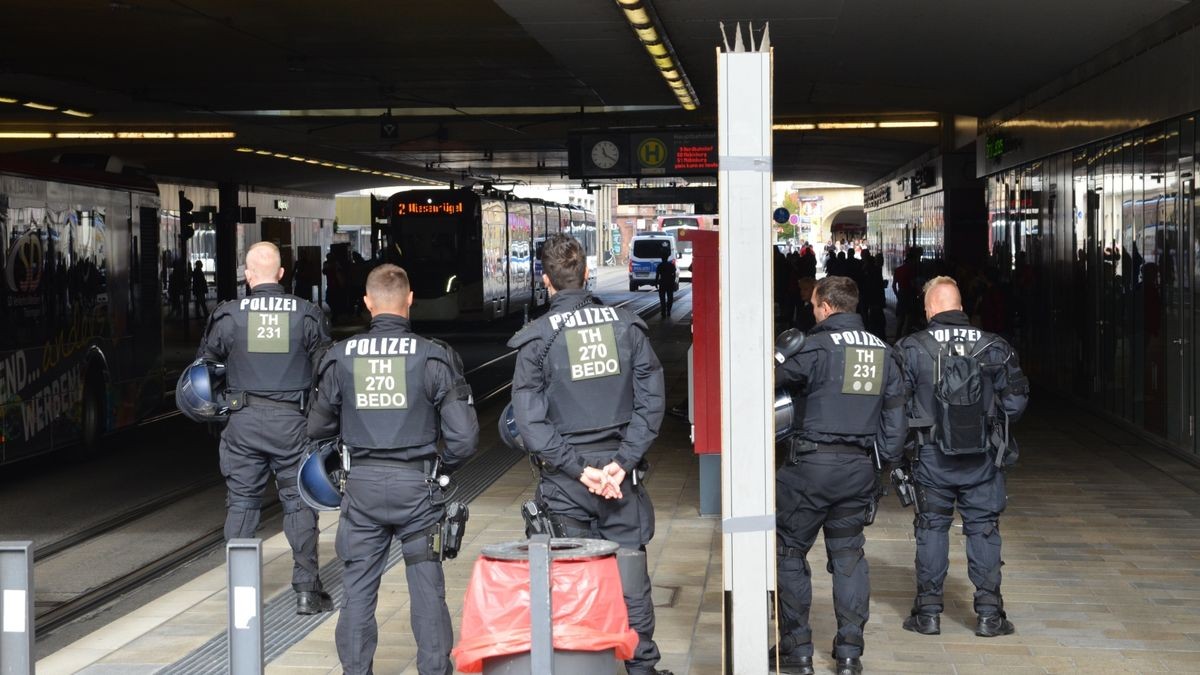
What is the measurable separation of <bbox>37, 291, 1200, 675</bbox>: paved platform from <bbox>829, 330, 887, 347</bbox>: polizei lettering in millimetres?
1411

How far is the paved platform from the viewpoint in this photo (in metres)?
6.75

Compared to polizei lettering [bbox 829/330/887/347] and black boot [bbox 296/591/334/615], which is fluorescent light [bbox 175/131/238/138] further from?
polizei lettering [bbox 829/330/887/347]

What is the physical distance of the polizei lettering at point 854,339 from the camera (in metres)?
6.48

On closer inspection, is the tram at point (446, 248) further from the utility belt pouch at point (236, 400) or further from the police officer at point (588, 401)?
Answer: the police officer at point (588, 401)

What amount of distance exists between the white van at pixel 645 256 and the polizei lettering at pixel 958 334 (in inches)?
2059

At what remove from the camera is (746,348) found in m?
5.44

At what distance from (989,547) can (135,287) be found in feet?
34.9

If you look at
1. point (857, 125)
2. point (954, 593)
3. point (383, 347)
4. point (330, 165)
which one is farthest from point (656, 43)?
point (330, 165)

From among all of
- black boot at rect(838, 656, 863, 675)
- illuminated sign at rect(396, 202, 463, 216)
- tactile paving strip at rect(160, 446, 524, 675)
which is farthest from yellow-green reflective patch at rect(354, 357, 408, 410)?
illuminated sign at rect(396, 202, 463, 216)

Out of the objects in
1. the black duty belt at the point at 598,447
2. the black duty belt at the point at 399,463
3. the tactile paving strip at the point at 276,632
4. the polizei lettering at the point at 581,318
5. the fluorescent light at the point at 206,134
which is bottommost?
the tactile paving strip at the point at 276,632

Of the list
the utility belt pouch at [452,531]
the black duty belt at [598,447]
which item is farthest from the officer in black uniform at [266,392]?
the black duty belt at [598,447]

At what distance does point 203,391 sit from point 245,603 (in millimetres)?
3817

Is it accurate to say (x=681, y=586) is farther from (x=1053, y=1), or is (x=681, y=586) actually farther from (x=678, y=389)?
(x=678, y=389)

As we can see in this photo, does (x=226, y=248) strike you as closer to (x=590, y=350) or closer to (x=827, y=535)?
(x=827, y=535)
